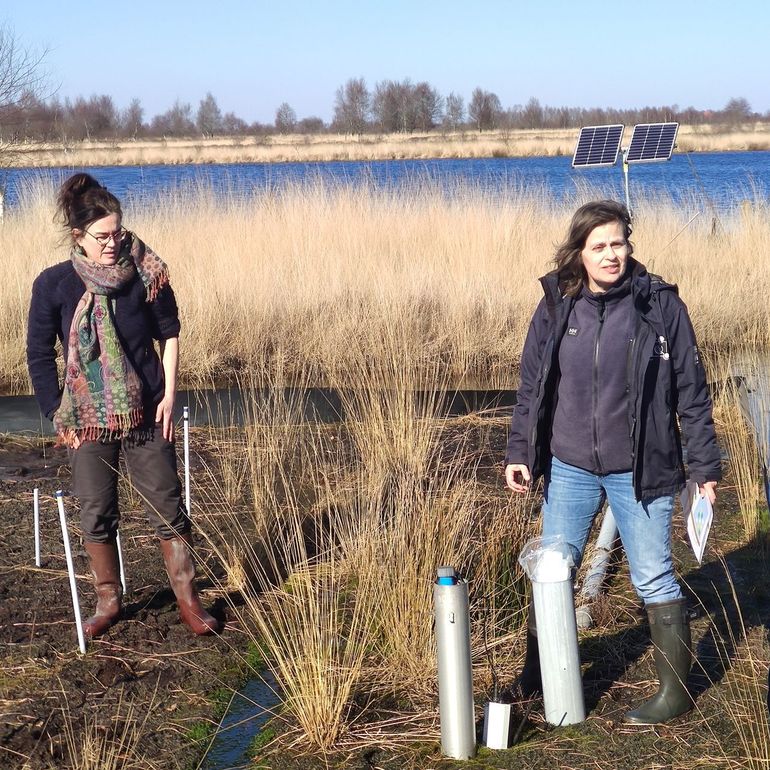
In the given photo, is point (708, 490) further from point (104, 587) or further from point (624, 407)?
point (104, 587)

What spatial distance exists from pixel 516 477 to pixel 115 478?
1.56 metres

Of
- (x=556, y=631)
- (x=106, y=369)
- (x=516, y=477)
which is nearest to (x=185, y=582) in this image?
(x=106, y=369)

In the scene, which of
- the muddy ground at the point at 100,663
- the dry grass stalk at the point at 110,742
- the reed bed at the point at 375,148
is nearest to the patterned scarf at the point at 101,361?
the muddy ground at the point at 100,663

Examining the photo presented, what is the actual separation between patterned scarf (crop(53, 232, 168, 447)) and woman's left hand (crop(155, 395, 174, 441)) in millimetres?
78

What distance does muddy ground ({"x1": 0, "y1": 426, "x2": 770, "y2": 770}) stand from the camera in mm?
3338

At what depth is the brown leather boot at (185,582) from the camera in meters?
4.17

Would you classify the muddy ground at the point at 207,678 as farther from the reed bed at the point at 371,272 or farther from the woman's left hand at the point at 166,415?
the reed bed at the point at 371,272

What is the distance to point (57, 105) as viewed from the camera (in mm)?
22891

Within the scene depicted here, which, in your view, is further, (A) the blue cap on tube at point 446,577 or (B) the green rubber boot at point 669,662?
(B) the green rubber boot at point 669,662

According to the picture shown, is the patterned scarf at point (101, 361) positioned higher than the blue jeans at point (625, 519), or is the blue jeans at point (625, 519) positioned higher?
the patterned scarf at point (101, 361)

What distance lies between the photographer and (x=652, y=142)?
593 inches

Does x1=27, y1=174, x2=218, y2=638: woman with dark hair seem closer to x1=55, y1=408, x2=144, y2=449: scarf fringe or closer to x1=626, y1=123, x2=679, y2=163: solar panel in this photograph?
x1=55, y1=408, x2=144, y2=449: scarf fringe

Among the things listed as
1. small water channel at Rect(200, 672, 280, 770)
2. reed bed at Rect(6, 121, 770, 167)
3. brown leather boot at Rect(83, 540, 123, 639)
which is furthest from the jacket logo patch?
reed bed at Rect(6, 121, 770, 167)

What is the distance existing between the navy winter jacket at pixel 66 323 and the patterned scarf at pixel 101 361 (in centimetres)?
4
